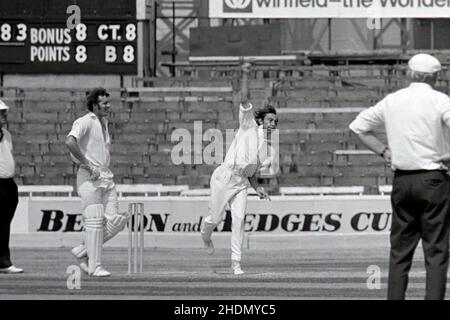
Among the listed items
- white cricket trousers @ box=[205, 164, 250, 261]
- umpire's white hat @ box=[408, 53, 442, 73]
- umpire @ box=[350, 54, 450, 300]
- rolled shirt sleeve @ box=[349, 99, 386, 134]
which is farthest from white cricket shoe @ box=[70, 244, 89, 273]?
umpire's white hat @ box=[408, 53, 442, 73]

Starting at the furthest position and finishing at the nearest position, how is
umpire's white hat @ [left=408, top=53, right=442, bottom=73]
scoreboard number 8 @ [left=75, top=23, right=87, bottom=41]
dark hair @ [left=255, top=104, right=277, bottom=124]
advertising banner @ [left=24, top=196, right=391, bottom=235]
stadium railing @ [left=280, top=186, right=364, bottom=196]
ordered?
1. scoreboard number 8 @ [left=75, top=23, right=87, bottom=41]
2. stadium railing @ [left=280, top=186, right=364, bottom=196]
3. advertising banner @ [left=24, top=196, right=391, bottom=235]
4. dark hair @ [left=255, top=104, right=277, bottom=124]
5. umpire's white hat @ [left=408, top=53, right=442, bottom=73]

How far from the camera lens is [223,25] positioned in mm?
36375

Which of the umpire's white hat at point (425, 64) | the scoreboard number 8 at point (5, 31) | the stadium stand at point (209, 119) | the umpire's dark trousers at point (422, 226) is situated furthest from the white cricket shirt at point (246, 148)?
the scoreboard number 8 at point (5, 31)

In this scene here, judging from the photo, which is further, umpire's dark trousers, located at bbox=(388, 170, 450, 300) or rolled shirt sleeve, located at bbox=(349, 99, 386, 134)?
rolled shirt sleeve, located at bbox=(349, 99, 386, 134)

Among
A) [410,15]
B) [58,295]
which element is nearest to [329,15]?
[410,15]

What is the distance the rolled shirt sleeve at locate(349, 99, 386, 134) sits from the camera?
35.4ft

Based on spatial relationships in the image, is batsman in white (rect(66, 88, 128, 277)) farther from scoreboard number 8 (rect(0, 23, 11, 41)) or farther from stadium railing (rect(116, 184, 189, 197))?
scoreboard number 8 (rect(0, 23, 11, 41))

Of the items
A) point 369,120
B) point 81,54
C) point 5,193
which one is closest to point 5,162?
point 5,193

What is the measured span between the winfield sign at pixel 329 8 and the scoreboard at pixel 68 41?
2.74 meters

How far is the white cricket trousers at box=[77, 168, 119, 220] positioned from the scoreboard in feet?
48.6

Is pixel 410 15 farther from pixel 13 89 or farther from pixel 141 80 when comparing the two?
pixel 13 89

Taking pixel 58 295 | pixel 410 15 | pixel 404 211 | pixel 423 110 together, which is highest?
pixel 410 15
